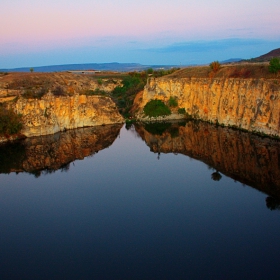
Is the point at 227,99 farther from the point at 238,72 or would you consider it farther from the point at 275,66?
the point at 275,66

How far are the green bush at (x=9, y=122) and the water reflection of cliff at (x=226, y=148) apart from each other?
1201 cm

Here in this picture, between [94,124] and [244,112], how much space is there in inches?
634

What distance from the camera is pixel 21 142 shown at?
32.1m

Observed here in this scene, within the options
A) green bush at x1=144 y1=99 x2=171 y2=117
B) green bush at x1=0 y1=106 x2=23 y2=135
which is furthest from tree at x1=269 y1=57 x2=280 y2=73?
green bush at x1=0 y1=106 x2=23 y2=135

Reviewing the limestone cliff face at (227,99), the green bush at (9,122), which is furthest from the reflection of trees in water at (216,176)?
the green bush at (9,122)

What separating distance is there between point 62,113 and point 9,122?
6.13 m

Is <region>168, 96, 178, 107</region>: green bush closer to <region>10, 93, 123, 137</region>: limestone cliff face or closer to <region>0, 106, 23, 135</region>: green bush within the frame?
<region>10, 93, 123, 137</region>: limestone cliff face

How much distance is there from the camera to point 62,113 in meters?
36.9

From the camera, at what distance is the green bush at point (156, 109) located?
4231cm

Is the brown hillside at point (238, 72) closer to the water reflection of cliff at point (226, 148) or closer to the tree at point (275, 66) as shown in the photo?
the tree at point (275, 66)

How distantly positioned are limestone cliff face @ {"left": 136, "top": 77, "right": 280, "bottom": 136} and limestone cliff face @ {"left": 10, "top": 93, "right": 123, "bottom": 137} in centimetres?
546

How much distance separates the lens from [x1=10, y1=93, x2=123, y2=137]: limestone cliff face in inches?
1344

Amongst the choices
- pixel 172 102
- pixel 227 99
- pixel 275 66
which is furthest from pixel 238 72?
pixel 172 102

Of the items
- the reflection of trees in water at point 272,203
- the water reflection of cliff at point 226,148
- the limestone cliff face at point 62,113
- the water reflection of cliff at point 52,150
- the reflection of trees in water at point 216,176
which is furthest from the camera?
the limestone cliff face at point 62,113
